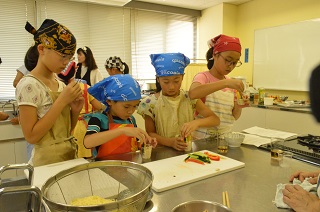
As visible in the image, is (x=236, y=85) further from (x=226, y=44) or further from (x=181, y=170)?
(x=181, y=170)

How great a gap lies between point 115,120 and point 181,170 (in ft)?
1.62

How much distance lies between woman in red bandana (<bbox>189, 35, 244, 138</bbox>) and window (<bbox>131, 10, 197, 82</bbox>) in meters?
2.75

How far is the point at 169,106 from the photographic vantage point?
1434 millimetres

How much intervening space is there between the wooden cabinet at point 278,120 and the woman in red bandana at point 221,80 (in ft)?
4.40

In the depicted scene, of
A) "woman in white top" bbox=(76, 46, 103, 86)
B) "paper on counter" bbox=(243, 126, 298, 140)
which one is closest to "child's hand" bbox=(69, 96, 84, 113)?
"paper on counter" bbox=(243, 126, 298, 140)

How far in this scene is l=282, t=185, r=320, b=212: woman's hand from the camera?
26.0 inches

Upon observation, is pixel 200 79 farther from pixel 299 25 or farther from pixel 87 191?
pixel 299 25

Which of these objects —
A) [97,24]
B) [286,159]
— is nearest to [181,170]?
[286,159]

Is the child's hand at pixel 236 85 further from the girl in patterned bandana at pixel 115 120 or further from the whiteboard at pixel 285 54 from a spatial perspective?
the whiteboard at pixel 285 54

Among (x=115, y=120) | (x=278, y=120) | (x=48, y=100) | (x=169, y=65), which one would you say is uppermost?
(x=169, y=65)

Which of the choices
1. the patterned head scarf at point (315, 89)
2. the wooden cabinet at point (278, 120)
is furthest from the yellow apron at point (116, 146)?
the wooden cabinet at point (278, 120)

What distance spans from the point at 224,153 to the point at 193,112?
376mm

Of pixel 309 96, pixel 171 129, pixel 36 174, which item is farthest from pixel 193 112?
pixel 309 96

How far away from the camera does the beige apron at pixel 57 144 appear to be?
108 centimetres
